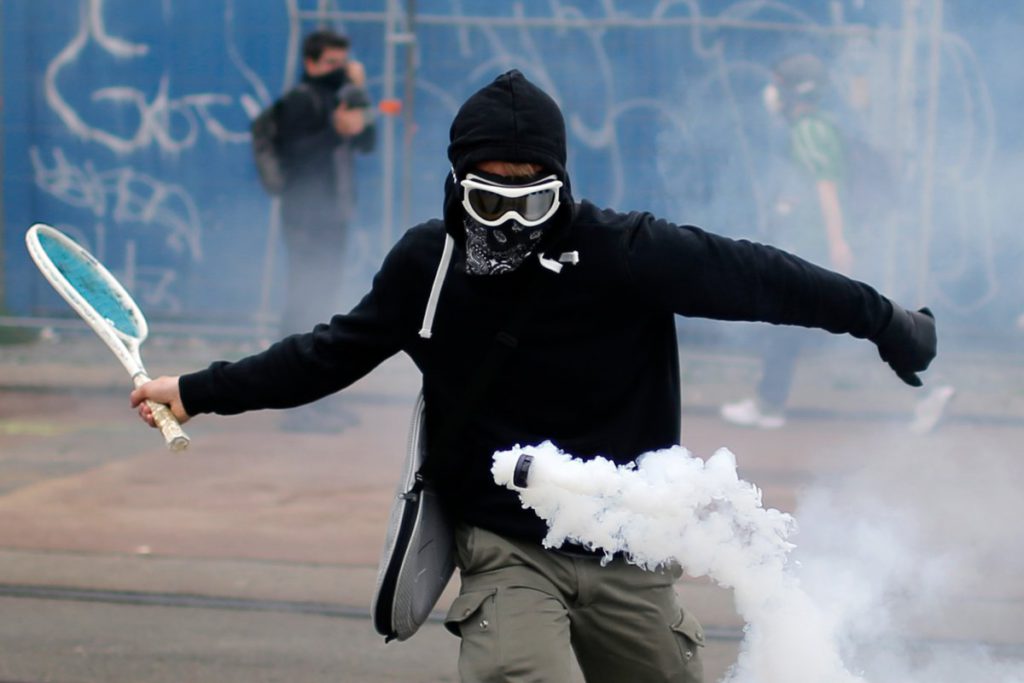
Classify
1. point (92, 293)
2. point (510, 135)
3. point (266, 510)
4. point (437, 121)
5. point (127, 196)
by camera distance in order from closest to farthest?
1. point (510, 135)
2. point (92, 293)
3. point (266, 510)
4. point (437, 121)
5. point (127, 196)

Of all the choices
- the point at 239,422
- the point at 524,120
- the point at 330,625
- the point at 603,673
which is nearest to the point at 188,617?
the point at 330,625

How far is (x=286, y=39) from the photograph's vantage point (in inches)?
362

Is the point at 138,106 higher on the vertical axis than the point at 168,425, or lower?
lower

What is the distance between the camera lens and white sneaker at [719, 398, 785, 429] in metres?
7.29

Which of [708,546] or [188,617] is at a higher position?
[708,546]

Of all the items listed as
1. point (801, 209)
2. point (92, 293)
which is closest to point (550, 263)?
point (92, 293)

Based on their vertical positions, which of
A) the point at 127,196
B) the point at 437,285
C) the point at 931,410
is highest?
the point at 437,285

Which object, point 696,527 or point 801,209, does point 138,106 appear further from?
point 696,527

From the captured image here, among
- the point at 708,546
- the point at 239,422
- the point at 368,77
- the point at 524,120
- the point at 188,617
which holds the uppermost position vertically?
the point at 524,120

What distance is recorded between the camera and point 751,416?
7.35m

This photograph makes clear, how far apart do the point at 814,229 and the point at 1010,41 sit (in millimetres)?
1834

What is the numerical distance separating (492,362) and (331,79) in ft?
18.2

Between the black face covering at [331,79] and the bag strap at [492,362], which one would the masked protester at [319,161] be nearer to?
the black face covering at [331,79]

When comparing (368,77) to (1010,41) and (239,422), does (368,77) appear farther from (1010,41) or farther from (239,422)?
(1010,41)
